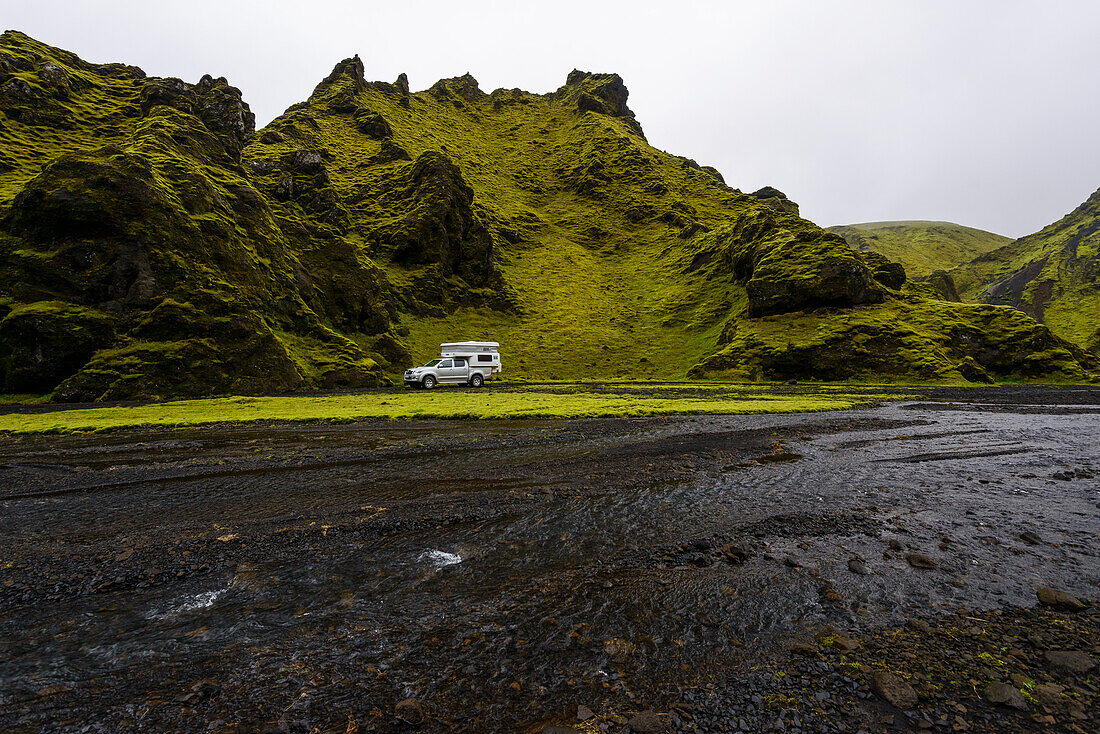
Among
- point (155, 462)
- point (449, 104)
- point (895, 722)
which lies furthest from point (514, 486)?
point (449, 104)

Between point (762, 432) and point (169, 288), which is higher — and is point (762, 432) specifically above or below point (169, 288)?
below

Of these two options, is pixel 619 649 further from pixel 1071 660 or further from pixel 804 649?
pixel 1071 660

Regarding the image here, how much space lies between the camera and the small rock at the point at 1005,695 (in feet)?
9.41

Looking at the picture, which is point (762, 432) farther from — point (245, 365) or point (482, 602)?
point (245, 365)

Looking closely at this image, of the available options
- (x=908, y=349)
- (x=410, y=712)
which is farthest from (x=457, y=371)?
(x=908, y=349)

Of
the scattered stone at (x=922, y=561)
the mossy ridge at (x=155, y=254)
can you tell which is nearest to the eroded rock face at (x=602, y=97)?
the mossy ridge at (x=155, y=254)

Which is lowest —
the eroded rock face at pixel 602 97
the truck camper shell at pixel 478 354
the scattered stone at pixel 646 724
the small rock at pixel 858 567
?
the small rock at pixel 858 567

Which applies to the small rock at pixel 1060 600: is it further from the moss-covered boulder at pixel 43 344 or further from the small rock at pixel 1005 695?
the moss-covered boulder at pixel 43 344

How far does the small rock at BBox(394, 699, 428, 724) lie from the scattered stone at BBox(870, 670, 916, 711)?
3369mm

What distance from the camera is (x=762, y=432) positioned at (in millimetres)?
15375

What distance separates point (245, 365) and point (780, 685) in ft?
121

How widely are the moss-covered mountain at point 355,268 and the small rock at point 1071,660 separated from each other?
3723 cm

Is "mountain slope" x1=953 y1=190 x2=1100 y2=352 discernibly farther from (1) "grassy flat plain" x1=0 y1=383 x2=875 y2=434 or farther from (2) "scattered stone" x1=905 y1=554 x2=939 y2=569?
(2) "scattered stone" x1=905 y1=554 x2=939 y2=569

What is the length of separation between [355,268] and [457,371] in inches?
1045
